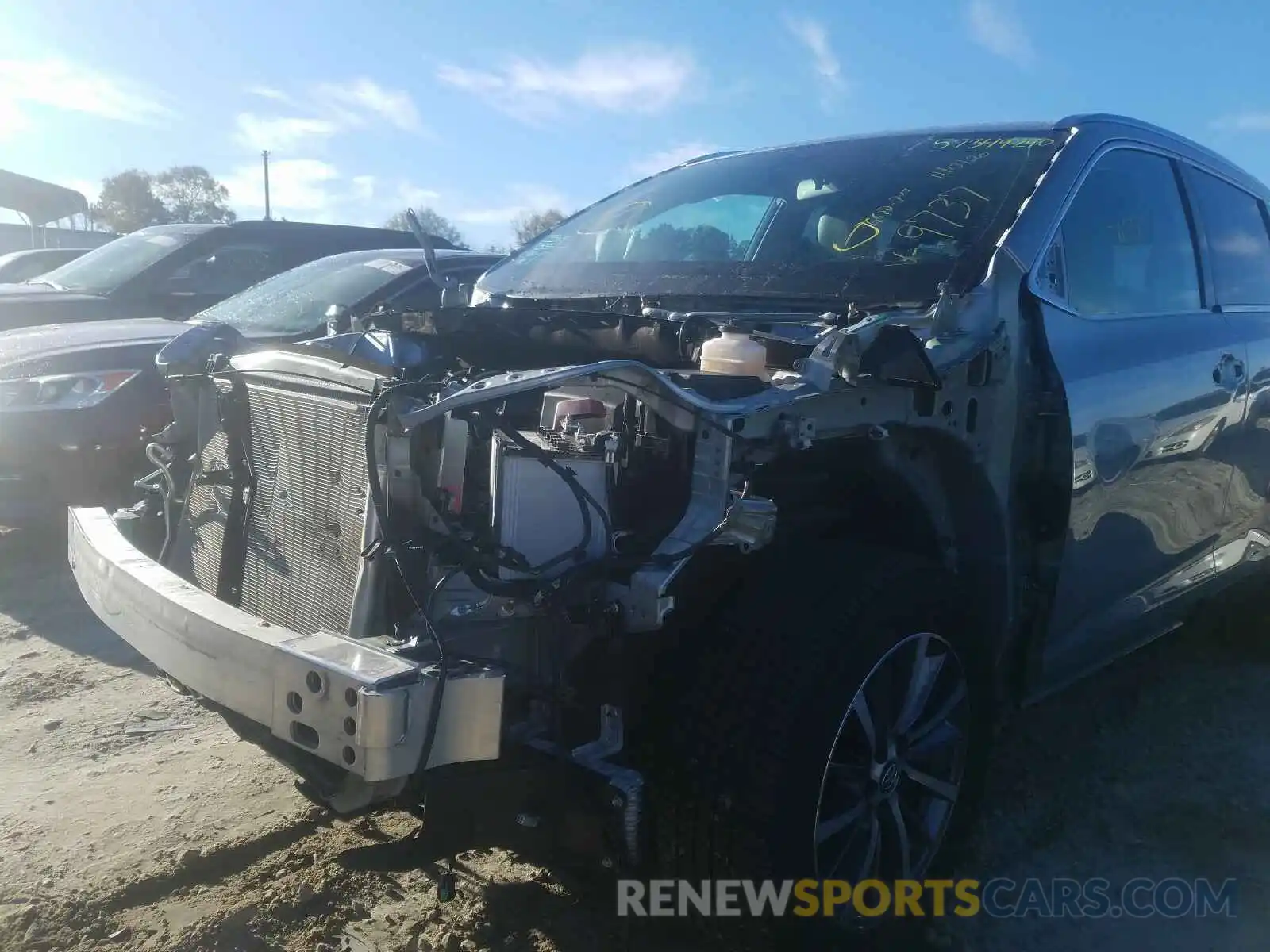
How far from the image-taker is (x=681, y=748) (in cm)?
208

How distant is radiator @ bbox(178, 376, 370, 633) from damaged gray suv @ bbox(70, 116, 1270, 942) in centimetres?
1

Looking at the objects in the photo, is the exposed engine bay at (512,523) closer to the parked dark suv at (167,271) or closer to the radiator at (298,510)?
the radiator at (298,510)

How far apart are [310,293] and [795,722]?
16.1 feet

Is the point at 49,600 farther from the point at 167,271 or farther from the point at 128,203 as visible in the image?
the point at 128,203

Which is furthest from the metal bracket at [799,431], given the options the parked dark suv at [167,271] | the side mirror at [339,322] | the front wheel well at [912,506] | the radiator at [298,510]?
the parked dark suv at [167,271]

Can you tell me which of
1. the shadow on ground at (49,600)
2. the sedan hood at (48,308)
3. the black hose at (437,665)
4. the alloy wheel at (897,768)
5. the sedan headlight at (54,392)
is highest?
the sedan hood at (48,308)

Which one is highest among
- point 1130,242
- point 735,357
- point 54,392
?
point 1130,242

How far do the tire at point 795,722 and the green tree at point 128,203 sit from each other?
4158 cm

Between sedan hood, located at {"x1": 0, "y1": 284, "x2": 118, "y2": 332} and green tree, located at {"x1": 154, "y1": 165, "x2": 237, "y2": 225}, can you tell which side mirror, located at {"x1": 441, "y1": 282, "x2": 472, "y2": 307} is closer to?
sedan hood, located at {"x1": 0, "y1": 284, "x2": 118, "y2": 332}

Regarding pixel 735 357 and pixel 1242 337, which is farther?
pixel 1242 337


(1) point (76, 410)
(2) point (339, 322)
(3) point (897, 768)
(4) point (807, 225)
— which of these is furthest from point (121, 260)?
(3) point (897, 768)

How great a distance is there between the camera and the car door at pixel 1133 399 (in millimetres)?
2906

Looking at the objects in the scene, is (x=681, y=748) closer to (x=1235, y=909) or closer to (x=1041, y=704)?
(x=1235, y=909)

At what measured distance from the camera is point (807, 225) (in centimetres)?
336
